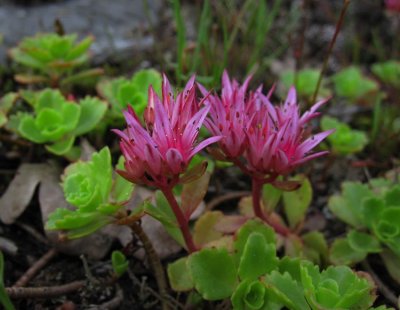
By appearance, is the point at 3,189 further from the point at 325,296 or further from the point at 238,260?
the point at 325,296

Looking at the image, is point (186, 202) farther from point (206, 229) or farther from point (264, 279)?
point (264, 279)

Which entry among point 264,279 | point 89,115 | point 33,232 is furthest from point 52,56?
point 264,279

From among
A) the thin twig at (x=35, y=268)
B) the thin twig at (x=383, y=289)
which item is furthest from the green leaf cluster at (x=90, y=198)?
the thin twig at (x=383, y=289)

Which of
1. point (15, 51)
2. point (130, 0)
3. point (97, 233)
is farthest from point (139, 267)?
point (130, 0)

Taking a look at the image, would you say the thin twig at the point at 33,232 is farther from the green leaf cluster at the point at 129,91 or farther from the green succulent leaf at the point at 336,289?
the green succulent leaf at the point at 336,289

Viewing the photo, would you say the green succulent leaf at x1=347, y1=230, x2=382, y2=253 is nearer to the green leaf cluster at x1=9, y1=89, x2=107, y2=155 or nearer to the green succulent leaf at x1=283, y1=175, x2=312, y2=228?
the green succulent leaf at x1=283, y1=175, x2=312, y2=228
